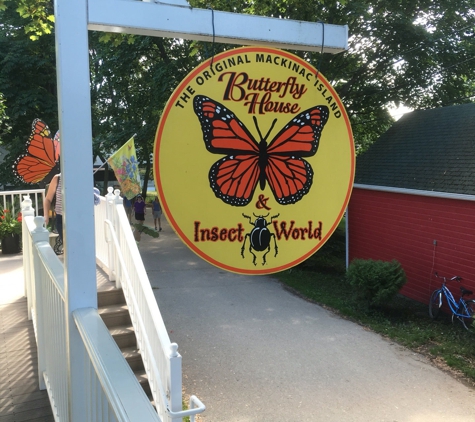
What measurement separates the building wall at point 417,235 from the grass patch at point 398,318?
74cm

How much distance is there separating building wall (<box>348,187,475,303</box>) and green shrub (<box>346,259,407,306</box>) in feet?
4.43

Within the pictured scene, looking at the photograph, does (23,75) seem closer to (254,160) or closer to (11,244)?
(11,244)

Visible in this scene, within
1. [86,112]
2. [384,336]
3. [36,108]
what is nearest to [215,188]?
[86,112]

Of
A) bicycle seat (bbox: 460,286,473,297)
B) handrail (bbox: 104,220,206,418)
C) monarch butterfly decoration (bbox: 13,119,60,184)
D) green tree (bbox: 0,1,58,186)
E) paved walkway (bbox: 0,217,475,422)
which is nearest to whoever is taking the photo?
handrail (bbox: 104,220,206,418)

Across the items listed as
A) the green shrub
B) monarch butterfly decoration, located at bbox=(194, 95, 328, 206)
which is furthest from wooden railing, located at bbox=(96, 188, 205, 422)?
the green shrub

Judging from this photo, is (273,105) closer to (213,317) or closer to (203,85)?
(203,85)

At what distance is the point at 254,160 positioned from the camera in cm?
178

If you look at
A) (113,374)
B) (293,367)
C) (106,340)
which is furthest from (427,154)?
(113,374)

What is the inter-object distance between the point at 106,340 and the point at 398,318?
9.01 m

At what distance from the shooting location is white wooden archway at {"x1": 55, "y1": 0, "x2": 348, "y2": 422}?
64.8 inches

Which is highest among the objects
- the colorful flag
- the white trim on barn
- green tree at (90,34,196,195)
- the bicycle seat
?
green tree at (90,34,196,195)

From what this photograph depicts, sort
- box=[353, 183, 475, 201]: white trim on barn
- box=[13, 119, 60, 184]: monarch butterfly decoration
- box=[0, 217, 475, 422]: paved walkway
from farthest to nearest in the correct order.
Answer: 1. box=[353, 183, 475, 201]: white trim on barn
2. box=[13, 119, 60, 184]: monarch butterfly decoration
3. box=[0, 217, 475, 422]: paved walkway

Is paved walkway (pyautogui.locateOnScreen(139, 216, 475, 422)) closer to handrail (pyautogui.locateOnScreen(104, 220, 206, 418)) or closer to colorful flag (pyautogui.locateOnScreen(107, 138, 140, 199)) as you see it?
handrail (pyautogui.locateOnScreen(104, 220, 206, 418))

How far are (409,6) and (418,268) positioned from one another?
22.1 feet
